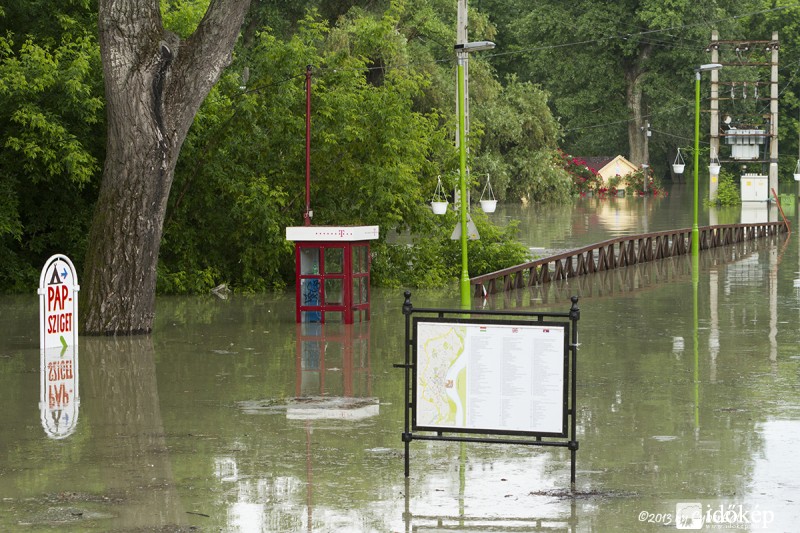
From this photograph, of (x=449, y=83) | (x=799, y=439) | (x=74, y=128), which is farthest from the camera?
(x=449, y=83)

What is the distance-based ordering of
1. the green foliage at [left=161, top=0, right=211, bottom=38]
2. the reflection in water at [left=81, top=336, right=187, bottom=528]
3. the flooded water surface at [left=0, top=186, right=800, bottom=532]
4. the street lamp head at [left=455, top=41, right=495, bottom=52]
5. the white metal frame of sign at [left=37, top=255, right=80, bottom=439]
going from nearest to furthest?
the flooded water surface at [left=0, top=186, right=800, bottom=532] → the reflection in water at [left=81, top=336, right=187, bottom=528] → the white metal frame of sign at [left=37, top=255, right=80, bottom=439] → the street lamp head at [left=455, top=41, right=495, bottom=52] → the green foliage at [left=161, top=0, right=211, bottom=38]

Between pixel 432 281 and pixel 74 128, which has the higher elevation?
pixel 74 128

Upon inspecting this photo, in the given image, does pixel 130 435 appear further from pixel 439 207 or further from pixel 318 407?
pixel 439 207

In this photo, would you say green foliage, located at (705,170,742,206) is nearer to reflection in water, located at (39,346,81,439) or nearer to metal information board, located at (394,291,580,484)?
reflection in water, located at (39,346,81,439)

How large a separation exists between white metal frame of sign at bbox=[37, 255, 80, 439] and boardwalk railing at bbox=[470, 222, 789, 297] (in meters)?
9.40

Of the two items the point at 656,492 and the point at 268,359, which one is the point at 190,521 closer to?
the point at 656,492

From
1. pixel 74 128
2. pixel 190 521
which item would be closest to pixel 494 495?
pixel 190 521

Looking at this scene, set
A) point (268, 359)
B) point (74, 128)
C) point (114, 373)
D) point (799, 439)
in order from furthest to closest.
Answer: point (74, 128) → point (268, 359) → point (114, 373) → point (799, 439)

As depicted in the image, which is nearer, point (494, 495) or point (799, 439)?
point (494, 495)

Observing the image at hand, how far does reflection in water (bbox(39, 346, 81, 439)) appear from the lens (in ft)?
40.2

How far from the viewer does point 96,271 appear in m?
18.9

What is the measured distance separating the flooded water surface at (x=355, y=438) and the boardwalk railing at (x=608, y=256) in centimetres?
489

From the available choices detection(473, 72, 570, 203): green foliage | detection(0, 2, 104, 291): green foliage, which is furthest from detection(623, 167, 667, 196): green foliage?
detection(0, 2, 104, 291): green foliage

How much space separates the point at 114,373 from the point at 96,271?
12.3ft
